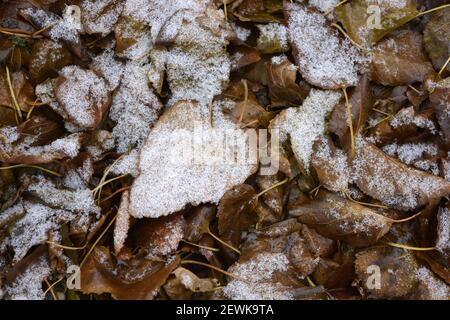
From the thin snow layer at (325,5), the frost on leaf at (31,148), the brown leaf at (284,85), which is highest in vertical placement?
the thin snow layer at (325,5)

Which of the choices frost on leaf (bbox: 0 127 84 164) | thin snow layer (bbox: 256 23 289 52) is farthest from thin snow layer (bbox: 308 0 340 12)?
frost on leaf (bbox: 0 127 84 164)

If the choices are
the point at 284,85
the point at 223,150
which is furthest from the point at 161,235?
the point at 284,85

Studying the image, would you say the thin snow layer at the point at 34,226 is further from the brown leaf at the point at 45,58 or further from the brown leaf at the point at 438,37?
the brown leaf at the point at 438,37

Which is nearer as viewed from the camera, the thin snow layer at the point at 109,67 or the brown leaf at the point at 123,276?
the brown leaf at the point at 123,276

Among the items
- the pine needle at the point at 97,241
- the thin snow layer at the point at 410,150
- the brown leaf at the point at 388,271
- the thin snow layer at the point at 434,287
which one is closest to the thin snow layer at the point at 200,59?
the pine needle at the point at 97,241

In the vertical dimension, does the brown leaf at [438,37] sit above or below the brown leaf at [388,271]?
above

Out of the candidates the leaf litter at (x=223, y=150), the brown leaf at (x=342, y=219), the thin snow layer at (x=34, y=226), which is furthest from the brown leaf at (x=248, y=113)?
the thin snow layer at (x=34, y=226)

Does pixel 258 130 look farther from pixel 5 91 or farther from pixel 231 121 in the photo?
pixel 5 91
